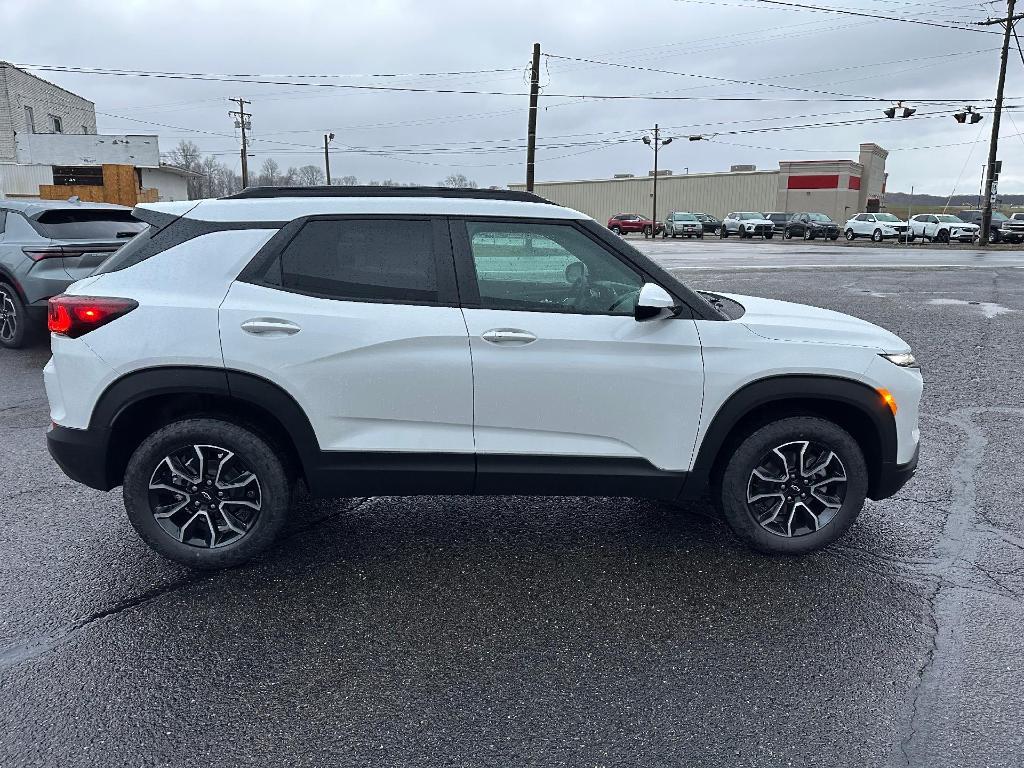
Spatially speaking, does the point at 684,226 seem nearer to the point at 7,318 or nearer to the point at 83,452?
the point at 7,318

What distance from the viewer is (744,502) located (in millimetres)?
3760

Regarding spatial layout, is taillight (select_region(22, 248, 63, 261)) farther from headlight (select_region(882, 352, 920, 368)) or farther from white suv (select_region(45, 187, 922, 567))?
headlight (select_region(882, 352, 920, 368))

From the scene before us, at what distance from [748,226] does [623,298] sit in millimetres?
50841

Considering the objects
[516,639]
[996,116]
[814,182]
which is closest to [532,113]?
[996,116]

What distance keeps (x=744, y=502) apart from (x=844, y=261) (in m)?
24.6

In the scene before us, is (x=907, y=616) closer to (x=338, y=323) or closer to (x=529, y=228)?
(x=529, y=228)

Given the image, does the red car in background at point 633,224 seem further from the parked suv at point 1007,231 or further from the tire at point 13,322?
the tire at point 13,322

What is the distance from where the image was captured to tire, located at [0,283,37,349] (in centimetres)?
877

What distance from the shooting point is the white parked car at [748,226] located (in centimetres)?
5059

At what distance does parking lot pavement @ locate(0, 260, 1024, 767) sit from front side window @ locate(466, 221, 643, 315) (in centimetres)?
129

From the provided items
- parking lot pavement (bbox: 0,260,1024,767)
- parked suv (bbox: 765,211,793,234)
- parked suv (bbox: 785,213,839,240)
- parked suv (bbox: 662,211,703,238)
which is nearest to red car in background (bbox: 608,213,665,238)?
parked suv (bbox: 662,211,703,238)

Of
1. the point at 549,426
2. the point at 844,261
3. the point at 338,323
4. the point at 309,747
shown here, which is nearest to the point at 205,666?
the point at 309,747

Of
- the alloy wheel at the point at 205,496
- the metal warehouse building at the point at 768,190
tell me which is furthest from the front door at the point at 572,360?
the metal warehouse building at the point at 768,190

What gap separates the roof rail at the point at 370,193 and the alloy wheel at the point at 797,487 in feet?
5.61
